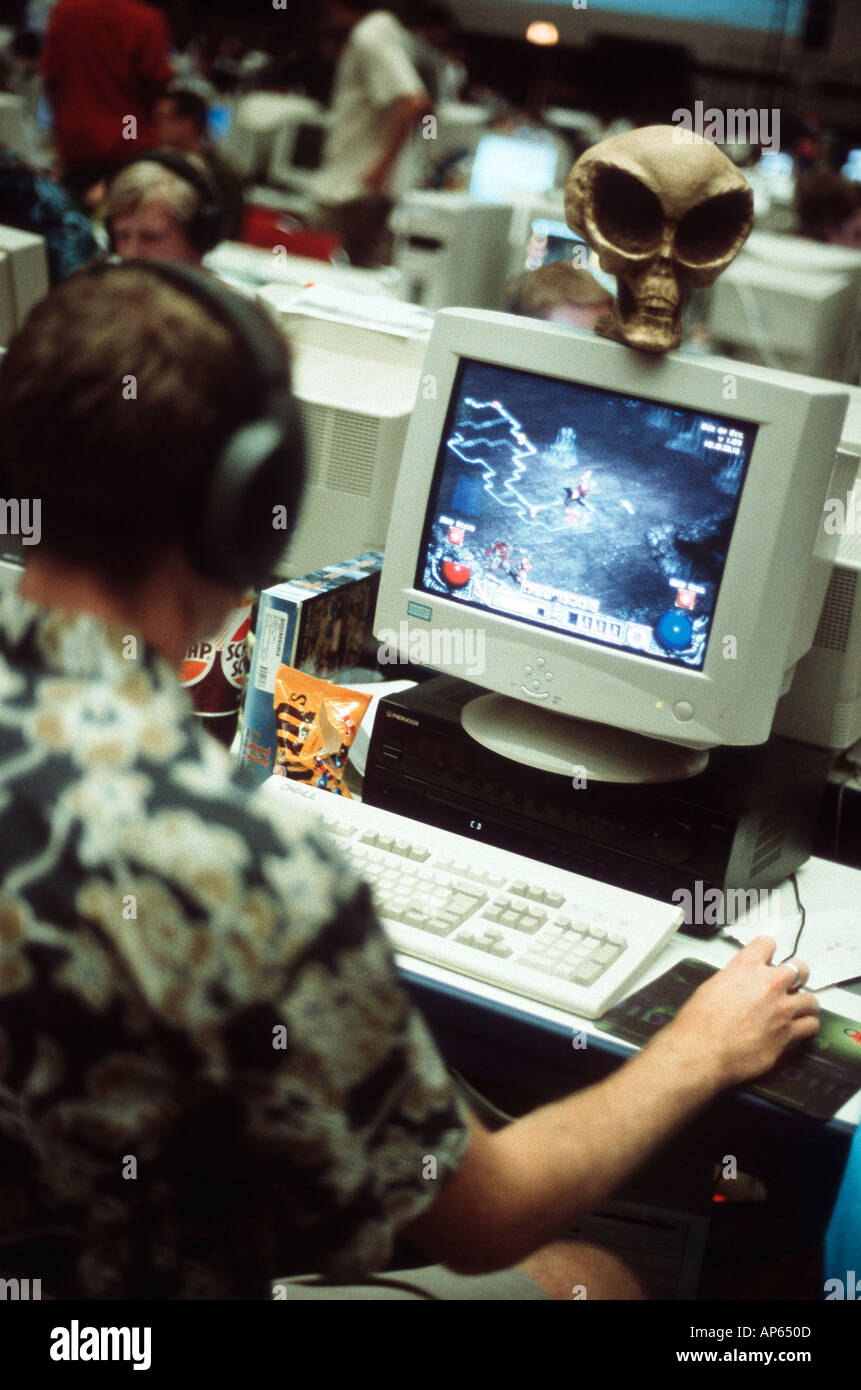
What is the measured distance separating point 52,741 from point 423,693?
0.89 metres

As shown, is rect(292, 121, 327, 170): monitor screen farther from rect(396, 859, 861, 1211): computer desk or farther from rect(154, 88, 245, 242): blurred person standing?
rect(396, 859, 861, 1211): computer desk

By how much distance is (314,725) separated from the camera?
1563mm

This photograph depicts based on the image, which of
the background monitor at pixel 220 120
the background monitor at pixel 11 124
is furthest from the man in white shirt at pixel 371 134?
the background monitor at pixel 220 120

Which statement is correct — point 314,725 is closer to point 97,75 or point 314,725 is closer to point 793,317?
point 793,317

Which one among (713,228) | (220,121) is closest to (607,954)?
(713,228)

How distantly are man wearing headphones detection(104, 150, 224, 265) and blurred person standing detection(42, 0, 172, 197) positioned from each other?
1.39m

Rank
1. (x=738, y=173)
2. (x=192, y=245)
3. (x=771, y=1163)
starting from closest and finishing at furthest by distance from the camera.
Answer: (x=771, y=1163) < (x=738, y=173) < (x=192, y=245)

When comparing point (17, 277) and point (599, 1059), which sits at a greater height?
point (17, 277)

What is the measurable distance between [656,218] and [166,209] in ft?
5.44

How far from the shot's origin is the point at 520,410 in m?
1.46

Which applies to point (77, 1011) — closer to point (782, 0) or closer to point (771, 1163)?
point (771, 1163)

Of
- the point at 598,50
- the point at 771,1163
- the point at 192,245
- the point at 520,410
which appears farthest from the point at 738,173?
the point at 598,50

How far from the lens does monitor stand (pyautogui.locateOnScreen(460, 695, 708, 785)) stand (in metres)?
1.45

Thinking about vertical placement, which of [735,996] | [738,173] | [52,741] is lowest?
[735,996]
